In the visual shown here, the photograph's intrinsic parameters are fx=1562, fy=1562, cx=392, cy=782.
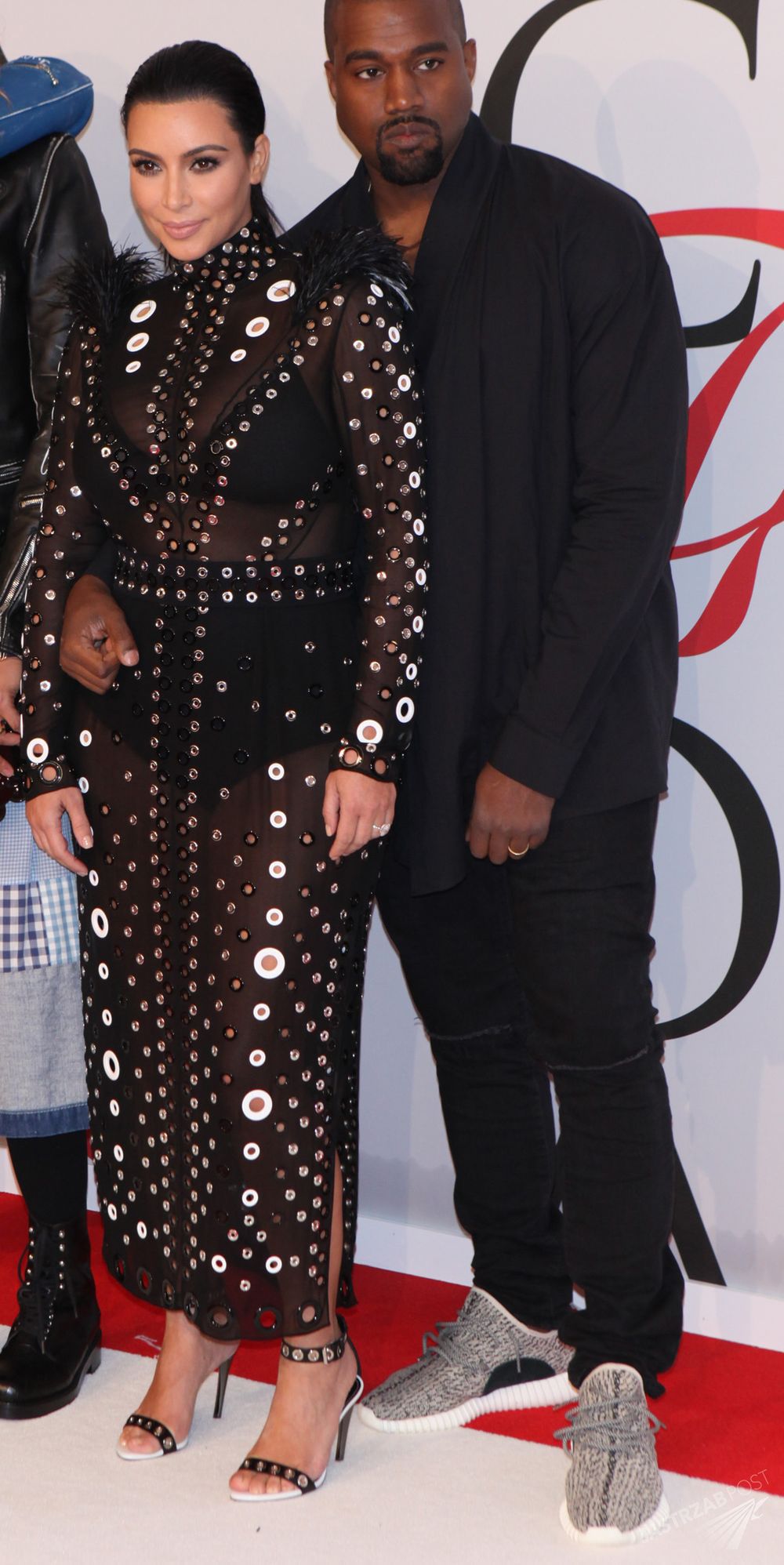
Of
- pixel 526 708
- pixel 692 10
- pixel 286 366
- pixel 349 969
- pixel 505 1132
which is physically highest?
pixel 692 10

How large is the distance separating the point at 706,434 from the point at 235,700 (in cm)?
89

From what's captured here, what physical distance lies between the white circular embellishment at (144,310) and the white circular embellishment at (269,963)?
809mm

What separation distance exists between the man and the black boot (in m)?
0.75

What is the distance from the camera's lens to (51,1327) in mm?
2318

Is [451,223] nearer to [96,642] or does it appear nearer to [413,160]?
[413,160]

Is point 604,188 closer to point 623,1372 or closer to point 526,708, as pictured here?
point 526,708

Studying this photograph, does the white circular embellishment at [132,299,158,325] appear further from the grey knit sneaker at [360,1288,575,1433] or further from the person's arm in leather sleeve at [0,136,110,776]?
the grey knit sneaker at [360,1288,575,1433]

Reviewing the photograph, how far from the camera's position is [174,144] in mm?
1868

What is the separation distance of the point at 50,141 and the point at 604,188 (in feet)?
2.94

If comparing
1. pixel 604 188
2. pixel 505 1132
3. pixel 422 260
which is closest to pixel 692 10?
pixel 604 188

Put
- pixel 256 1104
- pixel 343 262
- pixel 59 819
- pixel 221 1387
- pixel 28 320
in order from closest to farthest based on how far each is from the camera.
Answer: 1. pixel 343 262
2. pixel 256 1104
3. pixel 59 819
4. pixel 221 1387
5. pixel 28 320

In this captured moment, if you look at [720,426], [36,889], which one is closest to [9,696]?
[36,889]

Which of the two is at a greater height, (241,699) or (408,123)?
(408,123)

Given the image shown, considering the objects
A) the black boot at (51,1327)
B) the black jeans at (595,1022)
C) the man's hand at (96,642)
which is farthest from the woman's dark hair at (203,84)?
the black boot at (51,1327)
